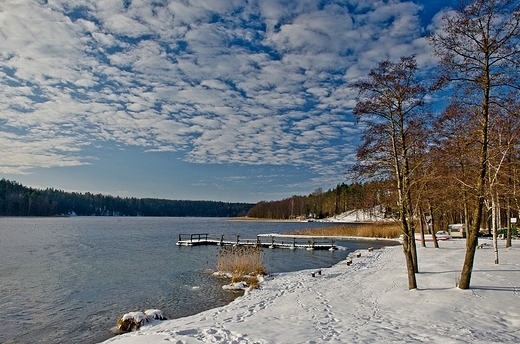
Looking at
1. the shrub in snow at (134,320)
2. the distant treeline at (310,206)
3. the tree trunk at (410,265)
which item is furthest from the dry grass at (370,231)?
the shrub in snow at (134,320)

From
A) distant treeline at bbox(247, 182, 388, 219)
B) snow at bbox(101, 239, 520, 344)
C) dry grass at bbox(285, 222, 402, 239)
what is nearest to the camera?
snow at bbox(101, 239, 520, 344)

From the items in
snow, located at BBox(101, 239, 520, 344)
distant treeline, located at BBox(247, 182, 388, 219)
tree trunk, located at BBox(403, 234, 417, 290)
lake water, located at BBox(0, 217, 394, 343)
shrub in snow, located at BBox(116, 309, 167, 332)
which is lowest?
lake water, located at BBox(0, 217, 394, 343)

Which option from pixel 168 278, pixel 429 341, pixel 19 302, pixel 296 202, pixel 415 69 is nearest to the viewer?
pixel 429 341

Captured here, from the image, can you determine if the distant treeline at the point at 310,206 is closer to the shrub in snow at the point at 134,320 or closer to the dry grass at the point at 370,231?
the dry grass at the point at 370,231

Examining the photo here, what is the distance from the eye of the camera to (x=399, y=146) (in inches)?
524

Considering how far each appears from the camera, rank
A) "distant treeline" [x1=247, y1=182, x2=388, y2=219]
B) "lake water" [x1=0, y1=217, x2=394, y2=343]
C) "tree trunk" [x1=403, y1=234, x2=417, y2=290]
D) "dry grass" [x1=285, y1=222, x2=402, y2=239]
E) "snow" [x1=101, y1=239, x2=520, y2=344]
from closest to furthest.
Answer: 1. "snow" [x1=101, y1=239, x2=520, y2=344]
2. "lake water" [x1=0, y1=217, x2=394, y2=343]
3. "tree trunk" [x1=403, y1=234, x2=417, y2=290]
4. "dry grass" [x1=285, y1=222, x2=402, y2=239]
5. "distant treeline" [x1=247, y1=182, x2=388, y2=219]

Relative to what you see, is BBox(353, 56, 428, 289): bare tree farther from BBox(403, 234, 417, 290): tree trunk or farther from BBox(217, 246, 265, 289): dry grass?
BBox(217, 246, 265, 289): dry grass

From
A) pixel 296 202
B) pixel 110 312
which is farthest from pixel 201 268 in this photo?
pixel 296 202

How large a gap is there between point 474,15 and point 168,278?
1750 centimetres

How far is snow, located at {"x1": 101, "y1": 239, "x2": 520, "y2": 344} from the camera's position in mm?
7570

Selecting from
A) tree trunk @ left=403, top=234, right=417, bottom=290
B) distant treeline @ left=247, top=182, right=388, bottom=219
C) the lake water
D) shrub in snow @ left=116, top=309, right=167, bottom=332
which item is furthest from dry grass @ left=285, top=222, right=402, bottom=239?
shrub in snow @ left=116, top=309, right=167, bottom=332

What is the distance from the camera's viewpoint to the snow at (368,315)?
7570 mm

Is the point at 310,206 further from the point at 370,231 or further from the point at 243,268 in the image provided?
the point at 243,268

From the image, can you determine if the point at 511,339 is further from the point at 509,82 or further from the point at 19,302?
the point at 19,302
